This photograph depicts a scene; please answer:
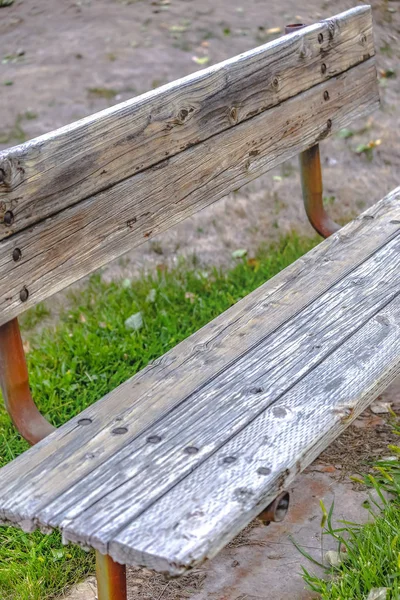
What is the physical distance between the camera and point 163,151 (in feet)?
7.68

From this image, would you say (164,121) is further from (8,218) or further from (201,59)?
(201,59)

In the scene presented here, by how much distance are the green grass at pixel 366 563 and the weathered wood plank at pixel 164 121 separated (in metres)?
0.98

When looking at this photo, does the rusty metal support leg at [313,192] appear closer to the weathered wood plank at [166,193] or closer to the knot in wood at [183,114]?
the weathered wood plank at [166,193]

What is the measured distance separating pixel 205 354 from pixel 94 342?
1.14 m

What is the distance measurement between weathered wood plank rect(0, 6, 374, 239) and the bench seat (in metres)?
0.43

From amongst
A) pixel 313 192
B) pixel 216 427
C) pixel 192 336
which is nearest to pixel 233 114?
pixel 313 192

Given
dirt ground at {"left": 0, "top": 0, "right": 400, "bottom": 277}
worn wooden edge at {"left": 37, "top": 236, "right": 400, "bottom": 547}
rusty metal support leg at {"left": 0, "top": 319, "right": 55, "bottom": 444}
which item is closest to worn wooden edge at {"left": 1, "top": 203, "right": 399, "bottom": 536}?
worn wooden edge at {"left": 37, "top": 236, "right": 400, "bottom": 547}

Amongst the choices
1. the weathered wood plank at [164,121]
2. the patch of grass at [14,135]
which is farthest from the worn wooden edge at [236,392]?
the patch of grass at [14,135]

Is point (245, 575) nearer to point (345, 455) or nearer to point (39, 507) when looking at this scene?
point (345, 455)

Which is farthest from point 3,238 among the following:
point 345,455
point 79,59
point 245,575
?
point 79,59

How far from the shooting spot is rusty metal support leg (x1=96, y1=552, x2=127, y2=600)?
1.66 metres

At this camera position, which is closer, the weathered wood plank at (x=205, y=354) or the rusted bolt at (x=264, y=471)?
the rusted bolt at (x=264, y=471)

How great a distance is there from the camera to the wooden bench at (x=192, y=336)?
1543 mm

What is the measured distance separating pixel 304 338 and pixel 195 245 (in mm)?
2017
